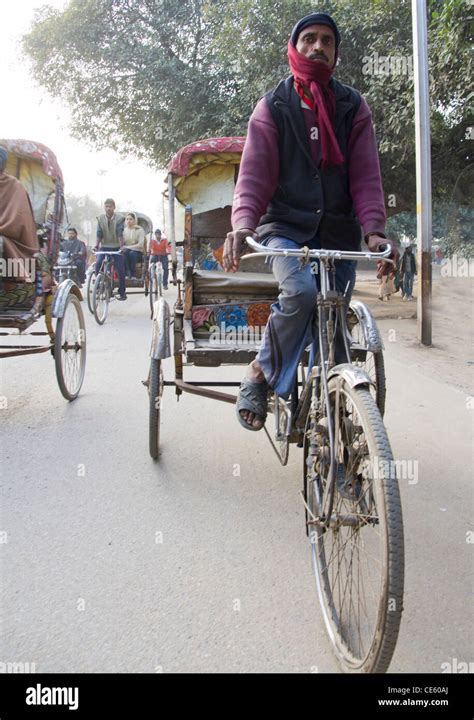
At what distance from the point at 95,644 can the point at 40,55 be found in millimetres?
Result: 20586

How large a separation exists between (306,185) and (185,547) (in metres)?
1.73

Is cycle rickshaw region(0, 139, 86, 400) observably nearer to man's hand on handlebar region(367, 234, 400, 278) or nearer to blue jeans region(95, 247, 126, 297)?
man's hand on handlebar region(367, 234, 400, 278)

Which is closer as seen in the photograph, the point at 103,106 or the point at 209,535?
the point at 209,535

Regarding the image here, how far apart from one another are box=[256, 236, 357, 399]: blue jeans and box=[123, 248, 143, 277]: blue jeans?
10.2 meters

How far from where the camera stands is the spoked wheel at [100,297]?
9.88m

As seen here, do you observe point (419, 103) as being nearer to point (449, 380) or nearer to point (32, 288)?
point (449, 380)

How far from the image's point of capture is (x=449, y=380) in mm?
6441

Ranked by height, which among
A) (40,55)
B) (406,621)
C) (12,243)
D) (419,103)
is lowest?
(406,621)

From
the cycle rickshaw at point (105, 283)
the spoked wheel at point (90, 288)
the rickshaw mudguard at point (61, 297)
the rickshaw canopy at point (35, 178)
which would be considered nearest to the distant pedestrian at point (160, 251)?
the cycle rickshaw at point (105, 283)

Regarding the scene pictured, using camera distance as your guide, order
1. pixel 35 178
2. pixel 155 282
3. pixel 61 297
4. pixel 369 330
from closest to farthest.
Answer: pixel 369 330
pixel 61 297
pixel 35 178
pixel 155 282

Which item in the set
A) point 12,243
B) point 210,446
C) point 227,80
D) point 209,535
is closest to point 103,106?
point 227,80

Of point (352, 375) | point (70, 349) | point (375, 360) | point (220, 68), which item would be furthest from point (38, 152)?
point (220, 68)

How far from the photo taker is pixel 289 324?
257 cm

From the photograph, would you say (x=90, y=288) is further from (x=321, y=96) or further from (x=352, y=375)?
(x=352, y=375)
